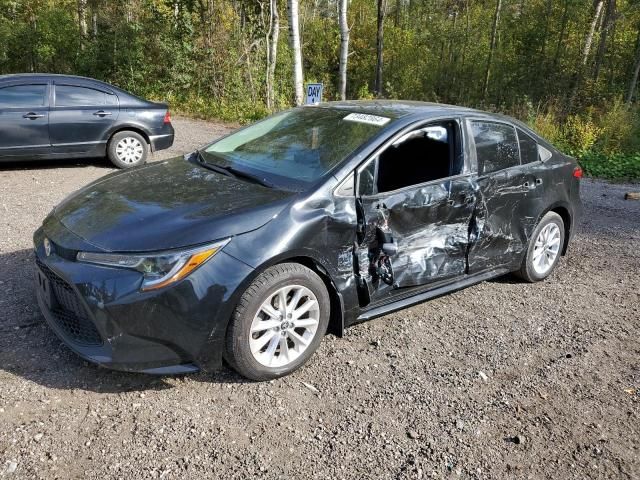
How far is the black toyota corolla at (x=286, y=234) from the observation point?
284 centimetres

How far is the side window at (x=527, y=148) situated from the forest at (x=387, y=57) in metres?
7.10

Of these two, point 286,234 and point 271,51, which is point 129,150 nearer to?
point 286,234

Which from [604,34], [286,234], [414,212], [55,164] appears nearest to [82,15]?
[55,164]

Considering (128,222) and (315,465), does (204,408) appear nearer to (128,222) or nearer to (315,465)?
(315,465)

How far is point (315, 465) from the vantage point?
261 cm

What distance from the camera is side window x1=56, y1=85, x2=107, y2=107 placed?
26.2 feet

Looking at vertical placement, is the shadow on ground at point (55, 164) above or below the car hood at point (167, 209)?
below

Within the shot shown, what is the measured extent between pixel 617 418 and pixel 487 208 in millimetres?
1714

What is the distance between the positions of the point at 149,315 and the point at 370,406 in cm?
136

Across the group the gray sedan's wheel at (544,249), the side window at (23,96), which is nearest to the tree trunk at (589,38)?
the gray sedan's wheel at (544,249)

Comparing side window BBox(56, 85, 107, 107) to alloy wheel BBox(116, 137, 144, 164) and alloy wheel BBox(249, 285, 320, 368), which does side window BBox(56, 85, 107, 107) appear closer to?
alloy wheel BBox(116, 137, 144, 164)

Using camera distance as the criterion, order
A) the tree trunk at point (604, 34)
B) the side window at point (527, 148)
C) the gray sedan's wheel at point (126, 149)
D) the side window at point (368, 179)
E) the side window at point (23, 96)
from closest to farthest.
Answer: the side window at point (368, 179) → the side window at point (527, 148) → the side window at point (23, 96) → the gray sedan's wheel at point (126, 149) → the tree trunk at point (604, 34)

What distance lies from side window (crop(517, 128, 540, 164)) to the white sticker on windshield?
4.82 ft

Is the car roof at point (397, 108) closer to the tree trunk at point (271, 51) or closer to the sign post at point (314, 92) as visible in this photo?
the sign post at point (314, 92)
